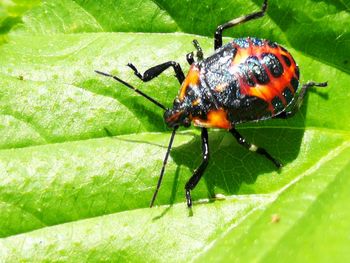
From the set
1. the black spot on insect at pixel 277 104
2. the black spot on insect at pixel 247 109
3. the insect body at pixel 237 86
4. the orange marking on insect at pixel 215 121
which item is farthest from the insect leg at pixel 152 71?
the black spot on insect at pixel 277 104

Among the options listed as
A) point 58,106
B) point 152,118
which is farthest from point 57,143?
point 152,118

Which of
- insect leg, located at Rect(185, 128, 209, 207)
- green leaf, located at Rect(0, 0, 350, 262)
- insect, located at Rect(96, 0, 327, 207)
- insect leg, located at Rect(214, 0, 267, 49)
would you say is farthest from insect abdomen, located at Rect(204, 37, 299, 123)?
insect leg, located at Rect(185, 128, 209, 207)

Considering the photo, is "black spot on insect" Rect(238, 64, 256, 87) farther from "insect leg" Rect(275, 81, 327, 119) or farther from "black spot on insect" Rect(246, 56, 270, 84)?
"insect leg" Rect(275, 81, 327, 119)

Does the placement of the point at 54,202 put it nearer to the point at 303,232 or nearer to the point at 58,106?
the point at 58,106

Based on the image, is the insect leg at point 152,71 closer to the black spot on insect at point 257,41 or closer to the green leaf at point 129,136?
the green leaf at point 129,136

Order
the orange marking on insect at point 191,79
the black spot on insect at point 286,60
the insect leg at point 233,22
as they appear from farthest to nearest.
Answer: the orange marking on insect at point 191,79 < the insect leg at point 233,22 < the black spot on insect at point 286,60

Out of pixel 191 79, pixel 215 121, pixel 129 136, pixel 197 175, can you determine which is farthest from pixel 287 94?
pixel 129 136

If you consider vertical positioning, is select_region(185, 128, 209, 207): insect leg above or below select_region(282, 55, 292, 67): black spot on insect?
below
